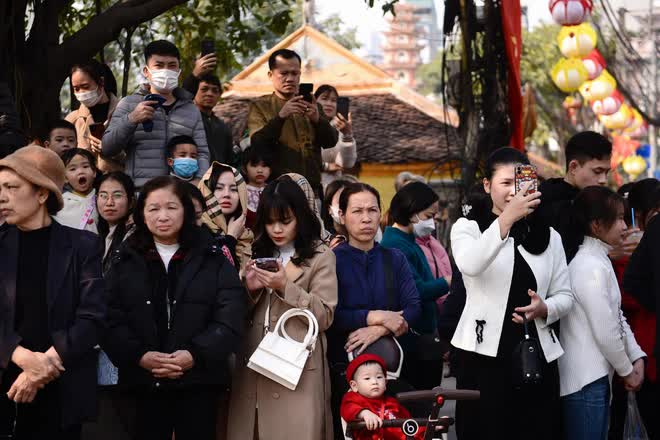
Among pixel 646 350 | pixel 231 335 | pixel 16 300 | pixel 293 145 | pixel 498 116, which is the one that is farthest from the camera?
pixel 498 116

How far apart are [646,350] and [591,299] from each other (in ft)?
2.90

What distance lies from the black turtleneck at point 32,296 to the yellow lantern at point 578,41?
1436 cm

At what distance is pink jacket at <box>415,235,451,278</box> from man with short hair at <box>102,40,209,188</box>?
1.86 m

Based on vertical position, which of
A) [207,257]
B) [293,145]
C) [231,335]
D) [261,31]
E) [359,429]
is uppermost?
[261,31]

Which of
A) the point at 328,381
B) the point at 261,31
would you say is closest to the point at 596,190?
the point at 328,381

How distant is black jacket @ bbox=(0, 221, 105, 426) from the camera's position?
6035mm

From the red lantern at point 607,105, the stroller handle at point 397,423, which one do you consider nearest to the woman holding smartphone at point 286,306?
the stroller handle at point 397,423

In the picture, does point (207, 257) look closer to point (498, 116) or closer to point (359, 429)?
A: point (359, 429)

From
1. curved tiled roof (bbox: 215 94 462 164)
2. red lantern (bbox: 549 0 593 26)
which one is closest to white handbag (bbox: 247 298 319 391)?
red lantern (bbox: 549 0 593 26)

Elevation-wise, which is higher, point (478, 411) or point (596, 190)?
point (596, 190)

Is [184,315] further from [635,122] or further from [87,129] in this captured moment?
[635,122]

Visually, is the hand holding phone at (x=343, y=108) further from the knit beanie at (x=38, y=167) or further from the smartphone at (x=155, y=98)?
the knit beanie at (x=38, y=167)

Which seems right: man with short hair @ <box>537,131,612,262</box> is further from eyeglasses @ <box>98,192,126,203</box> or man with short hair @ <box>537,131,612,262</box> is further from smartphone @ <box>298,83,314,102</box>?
eyeglasses @ <box>98,192,126,203</box>

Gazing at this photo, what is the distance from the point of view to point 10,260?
6.13m
